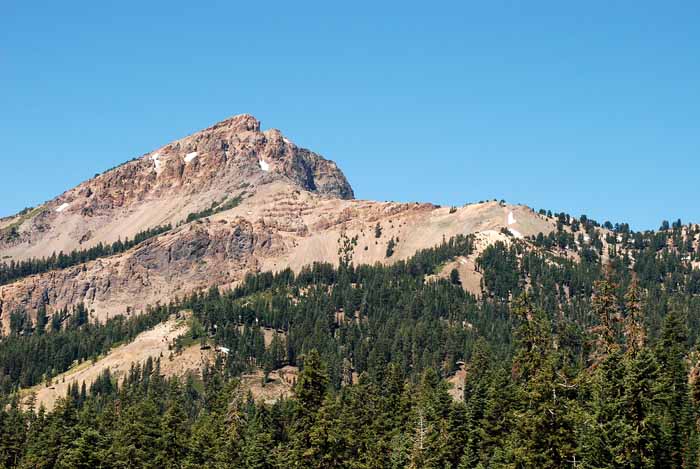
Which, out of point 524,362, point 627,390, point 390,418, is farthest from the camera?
point 390,418

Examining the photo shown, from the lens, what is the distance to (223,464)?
10250 centimetres

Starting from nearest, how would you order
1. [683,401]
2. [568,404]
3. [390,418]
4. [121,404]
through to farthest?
[568,404]
[683,401]
[390,418]
[121,404]

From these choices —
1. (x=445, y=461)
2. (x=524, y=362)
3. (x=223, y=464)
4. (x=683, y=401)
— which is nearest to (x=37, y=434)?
(x=223, y=464)

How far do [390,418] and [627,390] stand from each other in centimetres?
5520

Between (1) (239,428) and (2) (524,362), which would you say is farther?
(1) (239,428)

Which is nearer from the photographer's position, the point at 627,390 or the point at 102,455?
the point at 627,390

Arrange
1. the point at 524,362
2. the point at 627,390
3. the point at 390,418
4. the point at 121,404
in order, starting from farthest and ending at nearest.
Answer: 1. the point at 121,404
2. the point at 390,418
3. the point at 524,362
4. the point at 627,390

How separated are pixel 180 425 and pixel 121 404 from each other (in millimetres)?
65920

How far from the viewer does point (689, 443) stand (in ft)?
299

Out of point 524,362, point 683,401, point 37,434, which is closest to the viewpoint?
point 524,362

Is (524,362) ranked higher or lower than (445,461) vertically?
higher

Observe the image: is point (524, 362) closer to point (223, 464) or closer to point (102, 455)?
point (223, 464)

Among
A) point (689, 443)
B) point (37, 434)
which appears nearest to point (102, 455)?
point (37, 434)

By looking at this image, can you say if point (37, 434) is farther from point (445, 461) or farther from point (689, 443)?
point (689, 443)
